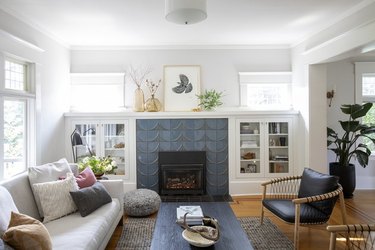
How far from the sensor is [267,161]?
4.75m

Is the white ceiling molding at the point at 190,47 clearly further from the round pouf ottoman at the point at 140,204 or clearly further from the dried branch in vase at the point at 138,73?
the round pouf ottoman at the point at 140,204

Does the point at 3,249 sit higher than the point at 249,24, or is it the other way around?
the point at 249,24

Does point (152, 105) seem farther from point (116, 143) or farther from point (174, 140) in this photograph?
point (116, 143)

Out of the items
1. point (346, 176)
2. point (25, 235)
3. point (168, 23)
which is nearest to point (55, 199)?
point (25, 235)

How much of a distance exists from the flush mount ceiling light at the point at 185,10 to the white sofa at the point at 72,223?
1.85m

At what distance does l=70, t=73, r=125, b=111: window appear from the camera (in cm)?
490

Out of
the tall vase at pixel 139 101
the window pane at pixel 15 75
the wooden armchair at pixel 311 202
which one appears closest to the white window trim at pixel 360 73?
the wooden armchair at pixel 311 202

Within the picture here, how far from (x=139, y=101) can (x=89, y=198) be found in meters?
2.30

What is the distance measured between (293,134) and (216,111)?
1.37 meters

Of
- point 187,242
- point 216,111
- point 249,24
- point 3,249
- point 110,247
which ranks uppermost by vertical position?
point 249,24

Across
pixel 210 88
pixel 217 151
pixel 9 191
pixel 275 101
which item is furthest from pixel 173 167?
pixel 9 191

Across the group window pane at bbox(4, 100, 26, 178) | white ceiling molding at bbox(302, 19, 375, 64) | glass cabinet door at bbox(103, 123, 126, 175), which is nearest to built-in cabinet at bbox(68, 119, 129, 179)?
glass cabinet door at bbox(103, 123, 126, 175)

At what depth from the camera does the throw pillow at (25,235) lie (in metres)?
1.66

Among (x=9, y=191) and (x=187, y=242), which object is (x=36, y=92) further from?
(x=187, y=242)
